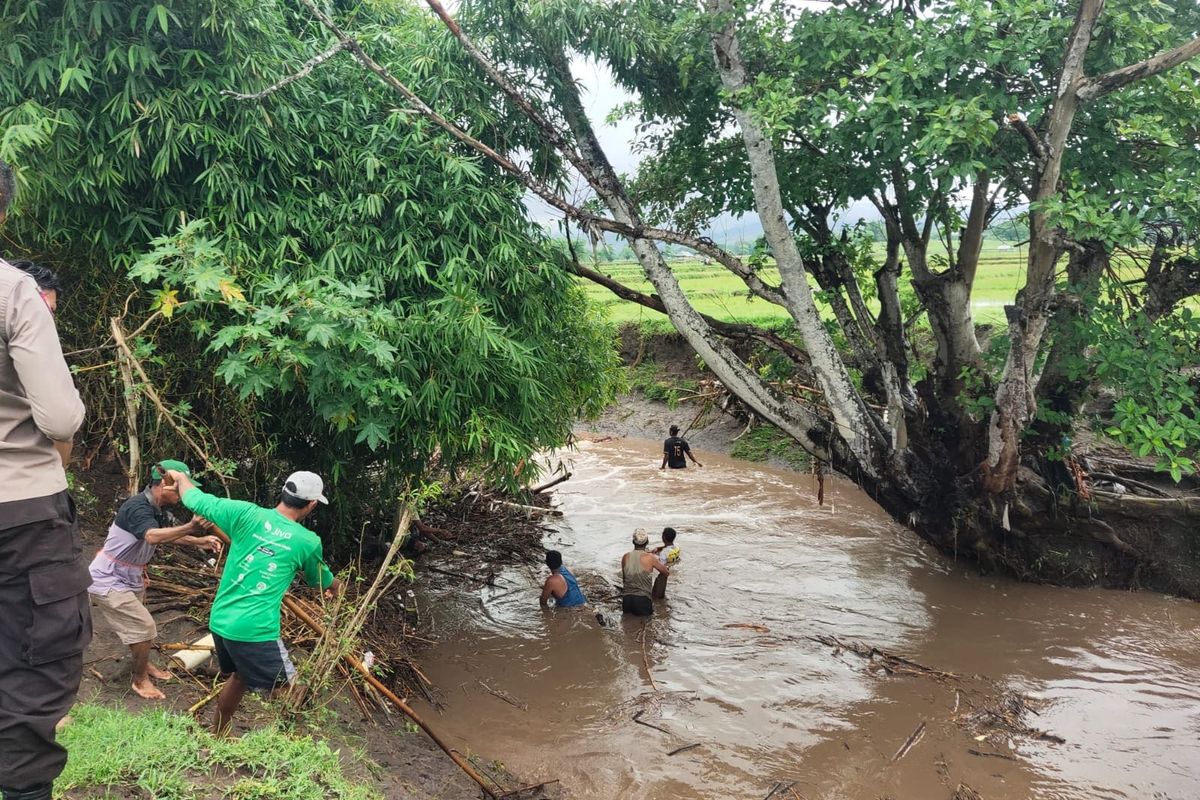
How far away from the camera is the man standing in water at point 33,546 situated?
2.30m

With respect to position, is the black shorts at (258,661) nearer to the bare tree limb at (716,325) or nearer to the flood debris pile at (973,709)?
the flood debris pile at (973,709)

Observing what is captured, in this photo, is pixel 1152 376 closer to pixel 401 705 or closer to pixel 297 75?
pixel 401 705

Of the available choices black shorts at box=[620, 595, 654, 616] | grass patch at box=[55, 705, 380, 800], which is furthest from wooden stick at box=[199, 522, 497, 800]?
black shorts at box=[620, 595, 654, 616]

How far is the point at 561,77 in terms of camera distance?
26.5 ft

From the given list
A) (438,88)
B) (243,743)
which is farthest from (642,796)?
(438,88)

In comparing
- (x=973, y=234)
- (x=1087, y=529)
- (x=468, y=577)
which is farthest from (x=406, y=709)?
(x=1087, y=529)

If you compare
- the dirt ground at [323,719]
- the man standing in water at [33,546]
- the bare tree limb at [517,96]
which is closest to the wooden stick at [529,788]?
the dirt ground at [323,719]

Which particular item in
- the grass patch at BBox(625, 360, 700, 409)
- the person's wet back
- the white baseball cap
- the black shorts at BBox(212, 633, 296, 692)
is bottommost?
the person's wet back

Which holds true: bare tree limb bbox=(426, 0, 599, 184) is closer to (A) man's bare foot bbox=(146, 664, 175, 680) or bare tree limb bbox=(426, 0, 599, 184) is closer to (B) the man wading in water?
(B) the man wading in water

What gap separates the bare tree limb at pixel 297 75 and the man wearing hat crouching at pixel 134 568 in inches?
120

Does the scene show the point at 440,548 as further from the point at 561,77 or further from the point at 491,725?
the point at 561,77

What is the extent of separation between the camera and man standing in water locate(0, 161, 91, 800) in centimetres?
230

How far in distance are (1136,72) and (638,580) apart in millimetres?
6072

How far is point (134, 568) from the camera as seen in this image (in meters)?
4.39
